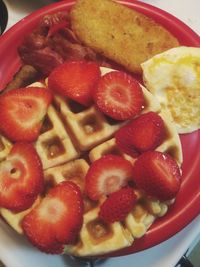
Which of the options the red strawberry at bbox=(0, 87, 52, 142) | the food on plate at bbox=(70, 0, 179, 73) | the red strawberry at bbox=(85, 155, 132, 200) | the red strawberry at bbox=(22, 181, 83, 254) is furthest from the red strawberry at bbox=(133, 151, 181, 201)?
the food on plate at bbox=(70, 0, 179, 73)

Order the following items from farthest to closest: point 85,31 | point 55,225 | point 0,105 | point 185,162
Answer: point 85,31 < point 185,162 < point 0,105 < point 55,225

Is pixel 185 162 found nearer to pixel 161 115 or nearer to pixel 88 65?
pixel 161 115

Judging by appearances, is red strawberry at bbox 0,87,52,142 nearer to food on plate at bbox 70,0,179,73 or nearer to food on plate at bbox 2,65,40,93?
food on plate at bbox 2,65,40,93

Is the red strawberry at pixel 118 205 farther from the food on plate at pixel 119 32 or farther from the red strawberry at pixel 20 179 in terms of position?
the food on plate at pixel 119 32


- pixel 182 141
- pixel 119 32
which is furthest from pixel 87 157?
pixel 119 32

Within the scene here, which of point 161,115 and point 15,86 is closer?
point 161,115

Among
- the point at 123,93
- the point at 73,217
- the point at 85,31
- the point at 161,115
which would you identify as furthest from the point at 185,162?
the point at 85,31

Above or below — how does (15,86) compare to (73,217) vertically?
above
